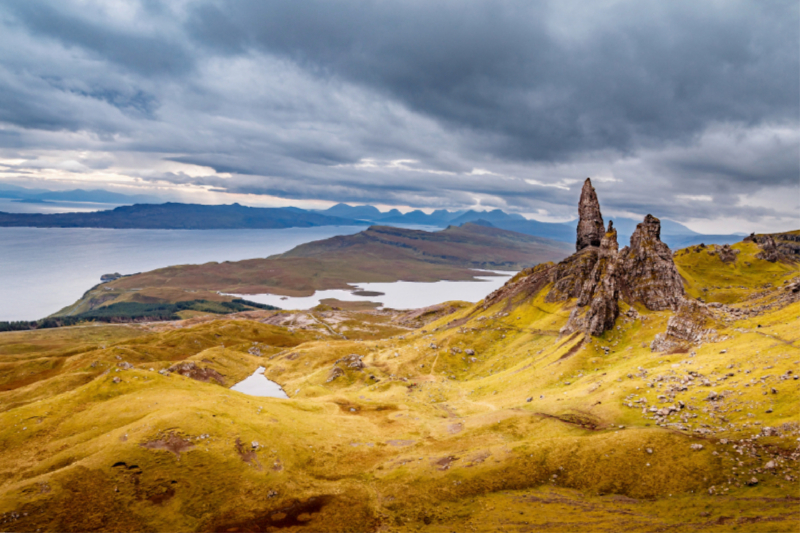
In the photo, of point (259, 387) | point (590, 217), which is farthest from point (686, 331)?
point (259, 387)

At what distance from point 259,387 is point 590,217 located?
171 m

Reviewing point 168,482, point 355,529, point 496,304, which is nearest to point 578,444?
point 355,529

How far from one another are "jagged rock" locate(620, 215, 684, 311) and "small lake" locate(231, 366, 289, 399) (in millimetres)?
120530

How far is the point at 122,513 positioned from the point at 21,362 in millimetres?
170520

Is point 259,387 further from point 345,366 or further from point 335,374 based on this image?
point 345,366

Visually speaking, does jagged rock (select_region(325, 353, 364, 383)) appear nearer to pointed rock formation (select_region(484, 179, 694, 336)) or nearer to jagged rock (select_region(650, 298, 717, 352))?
pointed rock formation (select_region(484, 179, 694, 336))

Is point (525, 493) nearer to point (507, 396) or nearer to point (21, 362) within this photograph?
point (507, 396)

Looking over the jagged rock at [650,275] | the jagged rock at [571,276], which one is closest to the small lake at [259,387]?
the jagged rock at [571,276]

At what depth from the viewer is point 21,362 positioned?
16488 centimetres

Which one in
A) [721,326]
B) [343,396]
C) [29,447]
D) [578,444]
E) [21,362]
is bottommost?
[21,362]

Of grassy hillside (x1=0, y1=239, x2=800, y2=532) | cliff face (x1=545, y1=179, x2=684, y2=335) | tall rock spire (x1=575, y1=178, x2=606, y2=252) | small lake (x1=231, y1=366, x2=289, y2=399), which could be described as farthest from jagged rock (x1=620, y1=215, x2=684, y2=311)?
Result: small lake (x1=231, y1=366, x2=289, y2=399)

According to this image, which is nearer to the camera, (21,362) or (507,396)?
(507,396)

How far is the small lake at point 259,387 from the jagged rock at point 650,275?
395 ft

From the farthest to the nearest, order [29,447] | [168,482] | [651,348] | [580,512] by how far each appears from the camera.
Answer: [651,348]
[29,447]
[168,482]
[580,512]
